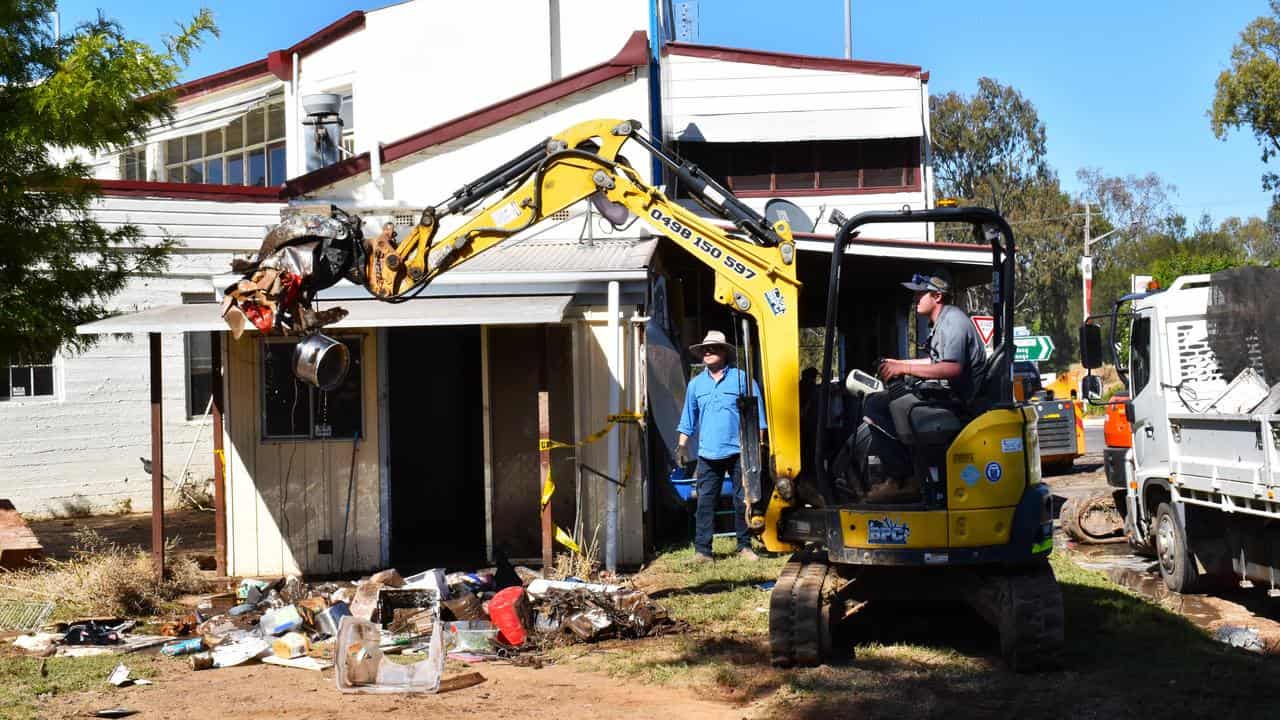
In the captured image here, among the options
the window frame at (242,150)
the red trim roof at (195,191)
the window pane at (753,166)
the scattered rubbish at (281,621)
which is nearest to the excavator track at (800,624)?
the scattered rubbish at (281,621)

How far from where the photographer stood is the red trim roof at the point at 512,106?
14.5 meters

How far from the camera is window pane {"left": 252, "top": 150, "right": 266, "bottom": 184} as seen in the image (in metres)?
19.5

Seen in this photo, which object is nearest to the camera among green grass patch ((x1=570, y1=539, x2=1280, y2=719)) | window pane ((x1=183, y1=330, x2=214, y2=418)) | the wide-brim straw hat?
green grass patch ((x1=570, y1=539, x2=1280, y2=719))

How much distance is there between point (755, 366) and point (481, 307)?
10.8 feet

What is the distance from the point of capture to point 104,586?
9.78 metres

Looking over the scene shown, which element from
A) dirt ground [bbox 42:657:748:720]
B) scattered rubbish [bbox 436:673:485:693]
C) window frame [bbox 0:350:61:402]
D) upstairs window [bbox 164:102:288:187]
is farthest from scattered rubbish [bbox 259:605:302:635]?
upstairs window [bbox 164:102:288:187]

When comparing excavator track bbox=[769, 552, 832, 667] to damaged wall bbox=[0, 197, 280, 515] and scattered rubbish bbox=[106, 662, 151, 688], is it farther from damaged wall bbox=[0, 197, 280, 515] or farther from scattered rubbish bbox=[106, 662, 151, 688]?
damaged wall bbox=[0, 197, 280, 515]

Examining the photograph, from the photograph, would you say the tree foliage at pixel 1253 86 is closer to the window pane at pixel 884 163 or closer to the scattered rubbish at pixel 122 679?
the window pane at pixel 884 163


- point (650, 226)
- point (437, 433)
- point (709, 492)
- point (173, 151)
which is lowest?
point (709, 492)

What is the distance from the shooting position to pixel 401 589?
9.28 meters

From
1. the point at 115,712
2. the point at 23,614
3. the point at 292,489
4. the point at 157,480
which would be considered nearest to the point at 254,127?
the point at 292,489

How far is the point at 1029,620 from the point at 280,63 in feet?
49.6

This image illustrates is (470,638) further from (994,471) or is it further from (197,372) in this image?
(197,372)

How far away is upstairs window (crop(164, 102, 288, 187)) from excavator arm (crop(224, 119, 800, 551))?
11.7 m
